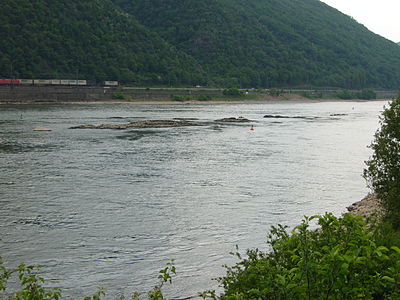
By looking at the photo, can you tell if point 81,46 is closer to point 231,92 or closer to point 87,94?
point 87,94

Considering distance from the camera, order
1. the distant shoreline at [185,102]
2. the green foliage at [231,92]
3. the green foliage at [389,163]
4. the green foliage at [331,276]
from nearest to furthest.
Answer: the green foliage at [331,276], the green foliage at [389,163], the distant shoreline at [185,102], the green foliage at [231,92]

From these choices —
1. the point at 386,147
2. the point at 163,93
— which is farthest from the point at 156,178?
the point at 163,93

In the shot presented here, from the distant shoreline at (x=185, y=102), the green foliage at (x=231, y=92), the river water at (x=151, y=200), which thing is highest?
the green foliage at (x=231, y=92)

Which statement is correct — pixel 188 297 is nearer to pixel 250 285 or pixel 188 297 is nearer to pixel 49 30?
pixel 250 285

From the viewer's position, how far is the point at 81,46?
150875 mm

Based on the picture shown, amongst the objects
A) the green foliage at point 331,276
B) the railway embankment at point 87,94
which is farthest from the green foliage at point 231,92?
the green foliage at point 331,276

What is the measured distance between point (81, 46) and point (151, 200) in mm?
134311

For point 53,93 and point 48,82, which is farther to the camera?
point 48,82

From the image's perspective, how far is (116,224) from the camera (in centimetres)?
2023

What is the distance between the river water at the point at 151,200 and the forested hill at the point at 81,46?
89664 millimetres

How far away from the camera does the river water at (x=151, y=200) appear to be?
1575 centimetres

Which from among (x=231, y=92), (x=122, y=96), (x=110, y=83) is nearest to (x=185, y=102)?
(x=122, y=96)

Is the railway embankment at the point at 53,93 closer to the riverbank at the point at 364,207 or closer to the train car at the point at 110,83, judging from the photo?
the train car at the point at 110,83

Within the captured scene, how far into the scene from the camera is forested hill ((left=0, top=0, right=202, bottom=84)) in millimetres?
135375
